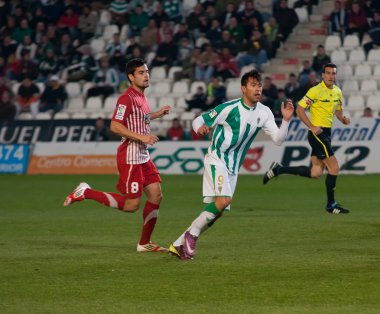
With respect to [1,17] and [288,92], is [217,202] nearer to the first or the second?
[288,92]

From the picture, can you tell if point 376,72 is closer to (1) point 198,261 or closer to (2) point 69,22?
(2) point 69,22

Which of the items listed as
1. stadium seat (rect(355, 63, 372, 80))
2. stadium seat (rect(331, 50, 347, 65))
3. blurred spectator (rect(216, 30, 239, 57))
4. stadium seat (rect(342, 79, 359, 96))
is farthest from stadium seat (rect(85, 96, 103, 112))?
stadium seat (rect(355, 63, 372, 80))

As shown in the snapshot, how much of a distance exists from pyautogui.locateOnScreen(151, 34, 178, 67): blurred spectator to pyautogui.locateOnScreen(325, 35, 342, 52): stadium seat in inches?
174

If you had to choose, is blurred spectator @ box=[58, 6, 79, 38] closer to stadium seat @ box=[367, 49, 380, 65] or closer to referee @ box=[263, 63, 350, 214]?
stadium seat @ box=[367, 49, 380, 65]

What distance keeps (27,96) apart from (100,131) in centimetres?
411

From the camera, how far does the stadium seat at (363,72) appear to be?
2658cm

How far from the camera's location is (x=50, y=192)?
64.5 feet

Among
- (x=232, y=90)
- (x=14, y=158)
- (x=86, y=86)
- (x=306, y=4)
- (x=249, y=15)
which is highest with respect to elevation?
(x=306, y=4)

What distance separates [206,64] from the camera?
1097 inches

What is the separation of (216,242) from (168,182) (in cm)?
1031

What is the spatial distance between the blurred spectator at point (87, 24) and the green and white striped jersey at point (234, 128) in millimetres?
21494

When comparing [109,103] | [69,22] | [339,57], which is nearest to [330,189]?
[339,57]

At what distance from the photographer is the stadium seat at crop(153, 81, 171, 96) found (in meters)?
28.5

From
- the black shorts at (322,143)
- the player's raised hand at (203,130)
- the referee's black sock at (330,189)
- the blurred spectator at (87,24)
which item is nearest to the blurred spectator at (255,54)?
the blurred spectator at (87,24)
